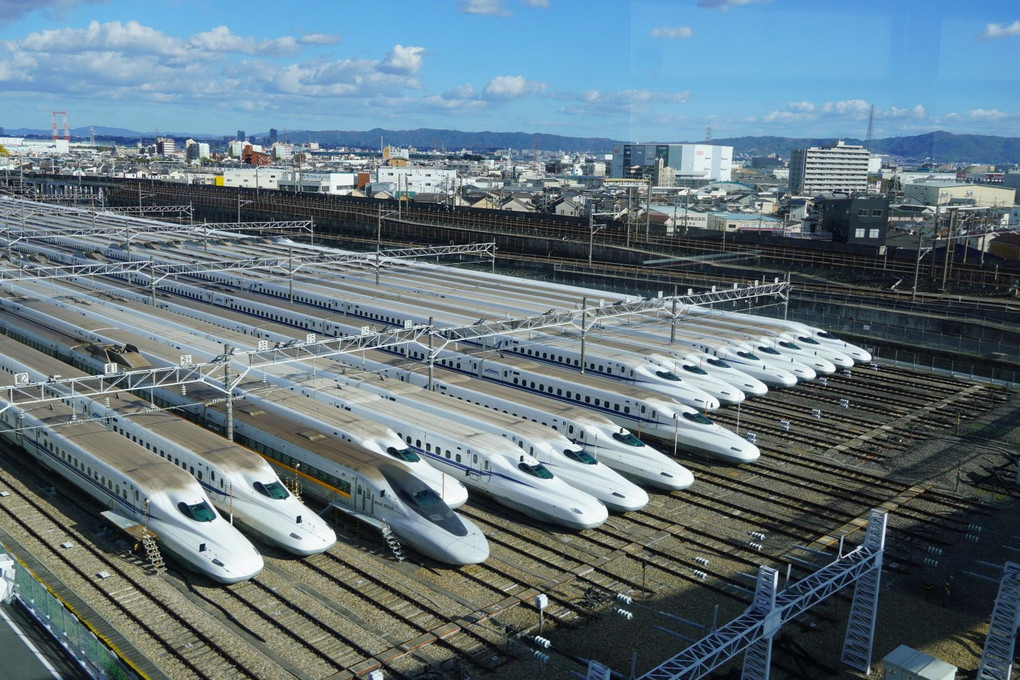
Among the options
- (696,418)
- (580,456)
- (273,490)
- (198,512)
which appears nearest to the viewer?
(198,512)

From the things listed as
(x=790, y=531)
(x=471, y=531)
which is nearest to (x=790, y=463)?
(x=790, y=531)

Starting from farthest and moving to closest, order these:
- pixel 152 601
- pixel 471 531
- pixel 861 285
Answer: pixel 861 285 → pixel 471 531 → pixel 152 601

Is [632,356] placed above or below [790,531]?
above

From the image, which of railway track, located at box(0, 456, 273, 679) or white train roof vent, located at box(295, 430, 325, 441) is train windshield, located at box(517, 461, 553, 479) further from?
railway track, located at box(0, 456, 273, 679)

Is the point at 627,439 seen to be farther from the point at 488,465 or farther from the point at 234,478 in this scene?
the point at 234,478

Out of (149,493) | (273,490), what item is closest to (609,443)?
(273,490)

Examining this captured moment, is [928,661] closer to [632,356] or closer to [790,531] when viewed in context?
[790,531]

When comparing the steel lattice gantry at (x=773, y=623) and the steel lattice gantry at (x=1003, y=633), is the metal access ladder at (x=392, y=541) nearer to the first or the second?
the steel lattice gantry at (x=773, y=623)
